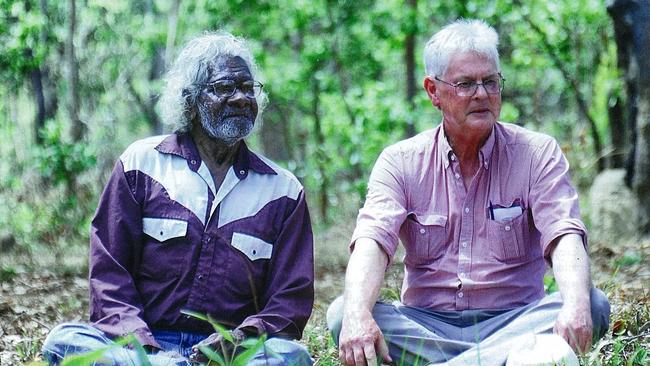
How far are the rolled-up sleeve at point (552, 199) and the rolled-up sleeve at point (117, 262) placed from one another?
1610 millimetres

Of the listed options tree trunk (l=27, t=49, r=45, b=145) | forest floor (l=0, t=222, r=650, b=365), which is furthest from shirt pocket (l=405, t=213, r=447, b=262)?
tree trunk (l=27, t=49, r=45, b=145)

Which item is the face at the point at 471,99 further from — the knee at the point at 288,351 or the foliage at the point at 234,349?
the foliage at the point at 234,349

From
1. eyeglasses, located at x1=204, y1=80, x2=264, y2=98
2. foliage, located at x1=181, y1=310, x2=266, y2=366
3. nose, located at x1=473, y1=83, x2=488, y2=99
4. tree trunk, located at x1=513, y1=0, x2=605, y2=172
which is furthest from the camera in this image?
tree trunk, located at x1=513, y1=0, x2=605, y2=172

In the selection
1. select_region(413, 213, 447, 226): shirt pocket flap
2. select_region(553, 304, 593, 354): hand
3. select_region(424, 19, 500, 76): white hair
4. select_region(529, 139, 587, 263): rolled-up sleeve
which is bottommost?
select_region(553, 304, 593, 354): hand

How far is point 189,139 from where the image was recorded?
4039 millimetres

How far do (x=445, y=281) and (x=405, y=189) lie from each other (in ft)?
1.41

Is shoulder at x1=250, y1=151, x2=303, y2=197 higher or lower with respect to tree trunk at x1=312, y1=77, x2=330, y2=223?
higher

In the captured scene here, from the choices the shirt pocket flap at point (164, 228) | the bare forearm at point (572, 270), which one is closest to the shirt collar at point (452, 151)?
the bare forearm at point (572, 270)

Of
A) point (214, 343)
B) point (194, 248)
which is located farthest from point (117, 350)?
point (194, 248)

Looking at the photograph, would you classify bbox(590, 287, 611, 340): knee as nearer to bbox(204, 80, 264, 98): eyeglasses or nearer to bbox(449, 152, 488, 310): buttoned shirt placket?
bbox(449, 152, 488, 310): buttoned shirt placket

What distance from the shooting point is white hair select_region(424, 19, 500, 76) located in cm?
378

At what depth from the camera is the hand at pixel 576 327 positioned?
3.21 meters

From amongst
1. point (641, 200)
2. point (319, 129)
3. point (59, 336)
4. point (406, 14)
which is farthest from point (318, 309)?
point (319, 129)

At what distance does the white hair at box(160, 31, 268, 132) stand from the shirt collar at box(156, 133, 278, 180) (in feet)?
0.30
